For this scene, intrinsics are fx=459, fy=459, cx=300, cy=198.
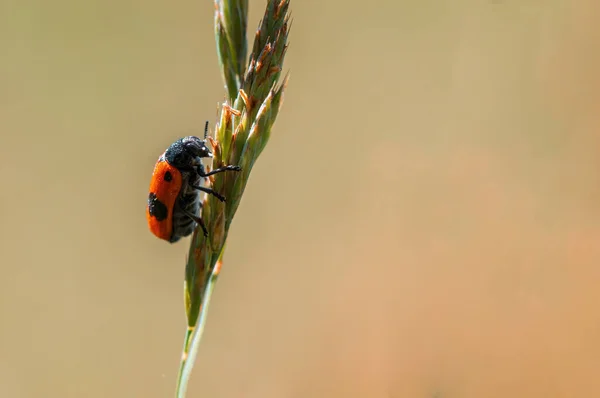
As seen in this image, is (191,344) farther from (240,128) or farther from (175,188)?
(175,188)

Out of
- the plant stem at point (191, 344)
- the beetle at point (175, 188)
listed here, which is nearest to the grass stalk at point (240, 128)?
the plant stem at point (191, 344)

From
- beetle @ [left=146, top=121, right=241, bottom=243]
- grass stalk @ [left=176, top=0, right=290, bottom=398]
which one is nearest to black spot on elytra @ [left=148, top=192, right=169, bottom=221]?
beetle @ [left=146, top=121, right=241, bottom=243]

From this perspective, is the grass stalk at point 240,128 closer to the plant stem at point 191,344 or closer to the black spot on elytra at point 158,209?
the plant stem at point 191,344

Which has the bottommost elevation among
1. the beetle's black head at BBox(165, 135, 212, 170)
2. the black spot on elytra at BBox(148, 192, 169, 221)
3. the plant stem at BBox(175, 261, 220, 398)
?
the plant stem at BBox(175, 261, 220, 398)

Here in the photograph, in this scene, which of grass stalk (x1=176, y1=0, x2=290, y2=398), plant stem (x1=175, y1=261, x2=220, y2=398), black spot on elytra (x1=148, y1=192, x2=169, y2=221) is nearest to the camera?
plant stem (x1=175, y1=261, x2=220, y2=398)

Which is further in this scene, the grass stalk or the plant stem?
the grass stalk

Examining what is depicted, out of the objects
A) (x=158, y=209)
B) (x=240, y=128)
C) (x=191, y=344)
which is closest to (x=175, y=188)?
(x=158, y=209)

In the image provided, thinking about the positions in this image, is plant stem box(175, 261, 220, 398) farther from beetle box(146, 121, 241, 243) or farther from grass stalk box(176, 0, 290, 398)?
beetle box(146, 121, 241, 243)
